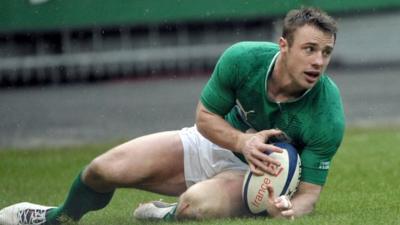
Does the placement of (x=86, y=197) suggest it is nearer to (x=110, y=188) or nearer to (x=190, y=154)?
(x=110, y=188)

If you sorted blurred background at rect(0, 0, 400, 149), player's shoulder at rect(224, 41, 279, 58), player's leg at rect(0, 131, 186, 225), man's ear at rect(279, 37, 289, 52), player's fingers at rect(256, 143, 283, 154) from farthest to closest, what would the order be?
blurred background at rect(0, 0, 400, 149), player's leg at rect(0, 131, 186, 225), player's shoulder at rect(224, 41, 279, 58), man's ear at rect(279, 37, 289, 52), player's fingers at rect(256, 143, 283, 154)

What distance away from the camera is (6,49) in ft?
58.1

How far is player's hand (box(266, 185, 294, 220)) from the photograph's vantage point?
7070 millimetres

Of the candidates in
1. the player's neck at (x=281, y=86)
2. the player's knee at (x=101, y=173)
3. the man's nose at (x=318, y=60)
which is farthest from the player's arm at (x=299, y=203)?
the player's knee at (x=101, y=173)

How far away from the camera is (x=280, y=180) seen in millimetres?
7148

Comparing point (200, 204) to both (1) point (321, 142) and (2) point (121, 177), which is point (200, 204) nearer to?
(2) point (121, 177)

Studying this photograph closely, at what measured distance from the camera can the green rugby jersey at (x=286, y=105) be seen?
7.23m

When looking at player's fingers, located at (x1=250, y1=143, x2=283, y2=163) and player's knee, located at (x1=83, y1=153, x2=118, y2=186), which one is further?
player's knee, located at (x1=83, y1=153, x2=118, y2=186)

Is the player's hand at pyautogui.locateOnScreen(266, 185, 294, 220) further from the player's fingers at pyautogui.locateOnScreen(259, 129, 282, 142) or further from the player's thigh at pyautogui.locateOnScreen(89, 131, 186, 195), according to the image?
the player's thigh at pyautogui.locateOnScreen(89, 131, 186, 195)

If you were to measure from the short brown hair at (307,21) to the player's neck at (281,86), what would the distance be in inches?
6.5

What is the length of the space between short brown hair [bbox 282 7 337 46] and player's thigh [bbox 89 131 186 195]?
1009 mm

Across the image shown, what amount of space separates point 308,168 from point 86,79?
12208 mm

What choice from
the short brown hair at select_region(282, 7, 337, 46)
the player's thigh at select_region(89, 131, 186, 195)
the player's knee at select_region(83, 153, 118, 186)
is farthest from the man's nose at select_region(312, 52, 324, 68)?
the player's knee at select_region(83, 153, 118, 186)

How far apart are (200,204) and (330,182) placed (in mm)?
2885
